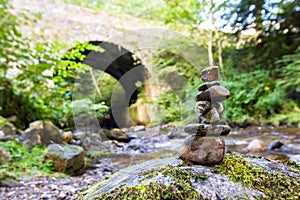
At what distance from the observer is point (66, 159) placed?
9.44 feet

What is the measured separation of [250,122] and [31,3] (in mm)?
9268

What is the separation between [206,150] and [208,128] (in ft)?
0.35

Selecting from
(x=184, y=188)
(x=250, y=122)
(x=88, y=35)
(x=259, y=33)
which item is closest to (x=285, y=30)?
(x=259, y=33)

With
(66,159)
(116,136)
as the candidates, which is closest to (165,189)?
(66,159)

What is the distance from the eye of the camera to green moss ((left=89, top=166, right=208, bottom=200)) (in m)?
0.90

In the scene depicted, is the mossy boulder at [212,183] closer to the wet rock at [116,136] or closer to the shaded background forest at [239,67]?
the shaded background forest at [239,67]

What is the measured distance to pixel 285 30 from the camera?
28.0ft

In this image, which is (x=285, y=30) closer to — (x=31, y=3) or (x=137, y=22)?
(x=137, y=22)

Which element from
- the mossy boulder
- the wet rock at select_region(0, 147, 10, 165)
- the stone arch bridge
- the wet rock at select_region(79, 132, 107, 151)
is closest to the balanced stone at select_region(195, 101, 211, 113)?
the mossy boulder

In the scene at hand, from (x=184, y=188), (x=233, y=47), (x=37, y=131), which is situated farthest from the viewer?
(x=233, y=47)

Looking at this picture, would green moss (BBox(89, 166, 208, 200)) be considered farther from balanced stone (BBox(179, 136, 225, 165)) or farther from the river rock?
the river rock

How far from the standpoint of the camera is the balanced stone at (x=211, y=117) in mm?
1096

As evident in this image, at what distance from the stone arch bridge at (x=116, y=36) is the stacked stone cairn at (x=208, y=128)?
6321mm

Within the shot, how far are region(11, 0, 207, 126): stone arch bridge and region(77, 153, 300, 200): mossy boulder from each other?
6.41 metres
